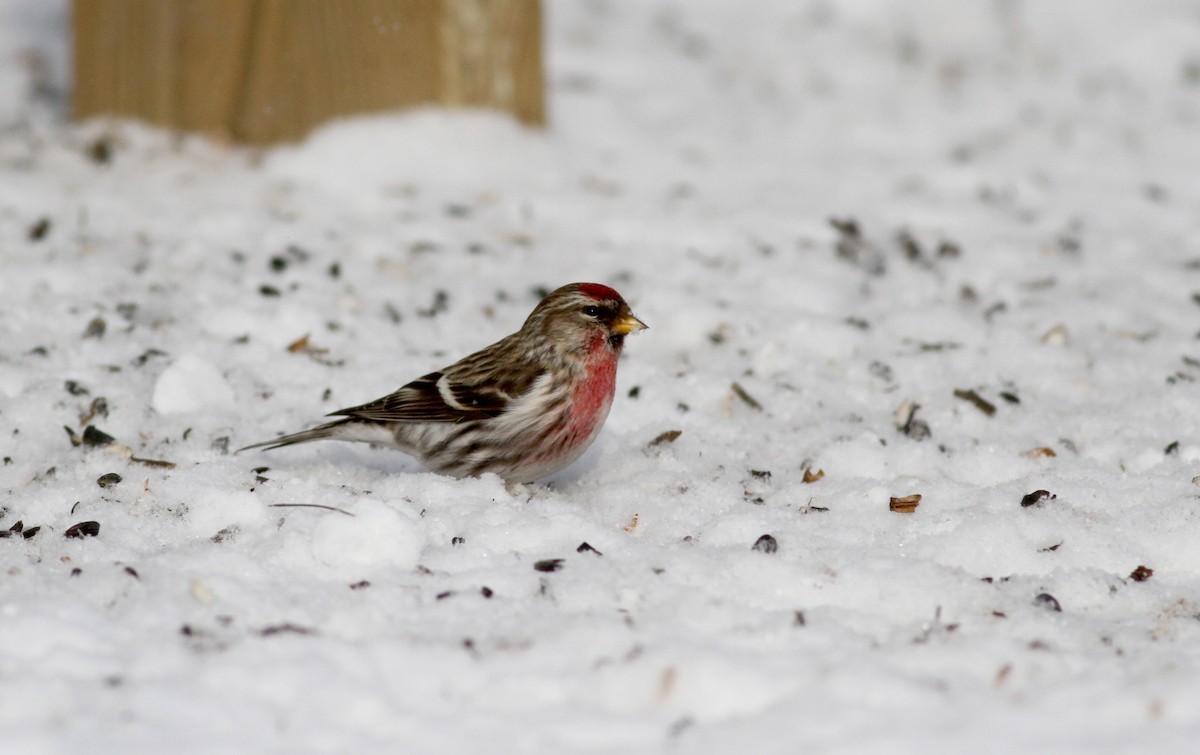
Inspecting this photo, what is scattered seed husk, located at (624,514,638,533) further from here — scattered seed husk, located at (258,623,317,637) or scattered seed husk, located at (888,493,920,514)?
scattered seed husk, located at (258,623,317,637)

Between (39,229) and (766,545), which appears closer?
(766,545)

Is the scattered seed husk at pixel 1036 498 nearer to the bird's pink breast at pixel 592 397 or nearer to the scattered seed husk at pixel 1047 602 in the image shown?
the scattered seed husk at pixel 1047 602

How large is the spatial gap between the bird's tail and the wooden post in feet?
8.07

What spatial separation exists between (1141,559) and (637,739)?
1.46 metres

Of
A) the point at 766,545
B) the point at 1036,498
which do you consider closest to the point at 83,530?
the point at 766,545

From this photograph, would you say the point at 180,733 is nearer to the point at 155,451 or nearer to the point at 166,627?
the point at 166,627

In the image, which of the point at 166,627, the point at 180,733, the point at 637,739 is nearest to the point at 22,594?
the point at 166,627

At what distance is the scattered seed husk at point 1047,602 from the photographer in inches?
115

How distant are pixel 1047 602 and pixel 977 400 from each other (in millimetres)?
1372

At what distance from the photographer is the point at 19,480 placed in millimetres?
3602

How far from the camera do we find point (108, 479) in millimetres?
3518

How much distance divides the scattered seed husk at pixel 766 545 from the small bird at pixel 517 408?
0.69m

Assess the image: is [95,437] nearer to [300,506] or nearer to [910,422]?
[300,506]

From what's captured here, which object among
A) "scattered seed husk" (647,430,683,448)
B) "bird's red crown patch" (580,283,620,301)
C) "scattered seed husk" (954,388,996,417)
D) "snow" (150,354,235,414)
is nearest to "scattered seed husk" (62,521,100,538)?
"snow" (150,354,235,414)
